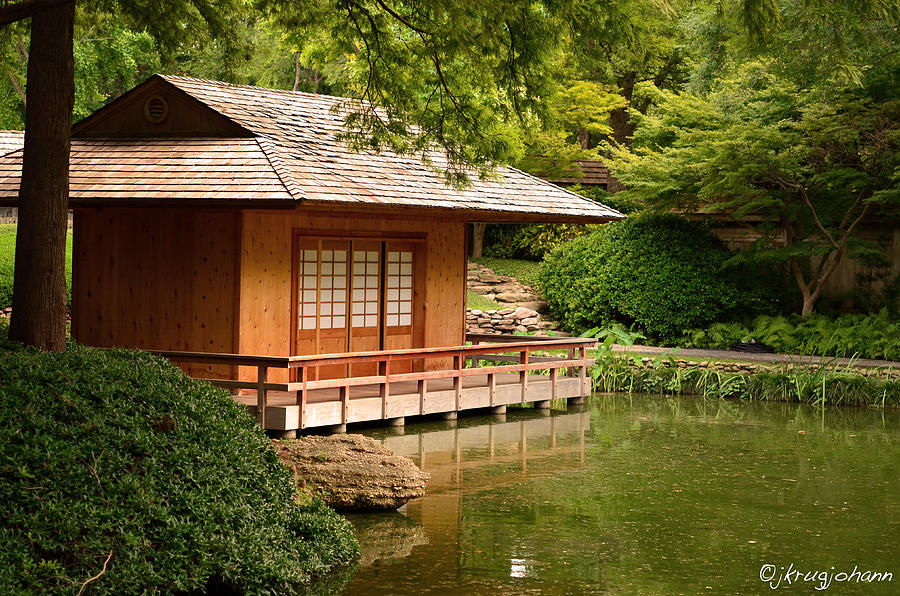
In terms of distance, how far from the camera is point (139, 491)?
6.95 metres

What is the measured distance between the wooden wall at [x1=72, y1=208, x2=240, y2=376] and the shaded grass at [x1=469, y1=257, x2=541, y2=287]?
13.3m

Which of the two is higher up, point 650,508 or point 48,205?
point 48,205

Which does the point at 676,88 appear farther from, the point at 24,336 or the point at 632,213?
the point at 24,336

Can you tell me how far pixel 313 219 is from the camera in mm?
15383

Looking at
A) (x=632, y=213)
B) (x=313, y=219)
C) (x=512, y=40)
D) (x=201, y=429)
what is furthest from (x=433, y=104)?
(x=632, y=213)

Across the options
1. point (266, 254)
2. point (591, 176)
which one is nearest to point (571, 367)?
point (266, 254)

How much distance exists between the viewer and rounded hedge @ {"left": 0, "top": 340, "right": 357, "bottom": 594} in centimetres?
645

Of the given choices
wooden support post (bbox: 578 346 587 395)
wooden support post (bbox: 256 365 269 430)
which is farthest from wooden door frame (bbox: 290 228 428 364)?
wooden support post (bbox: 578 346 587 395)

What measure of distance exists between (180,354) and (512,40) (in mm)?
5470

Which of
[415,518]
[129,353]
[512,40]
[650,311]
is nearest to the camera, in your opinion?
[129,353]

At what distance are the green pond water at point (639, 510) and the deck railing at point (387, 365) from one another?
2.30 ft

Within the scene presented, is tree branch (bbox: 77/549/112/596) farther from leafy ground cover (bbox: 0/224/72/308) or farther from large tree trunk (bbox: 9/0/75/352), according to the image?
leafy ground cover (bbox: 0/224/72/308)

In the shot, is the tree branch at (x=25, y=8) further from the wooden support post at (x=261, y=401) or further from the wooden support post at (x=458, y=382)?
the wooden support post at (x=458, y=382)
